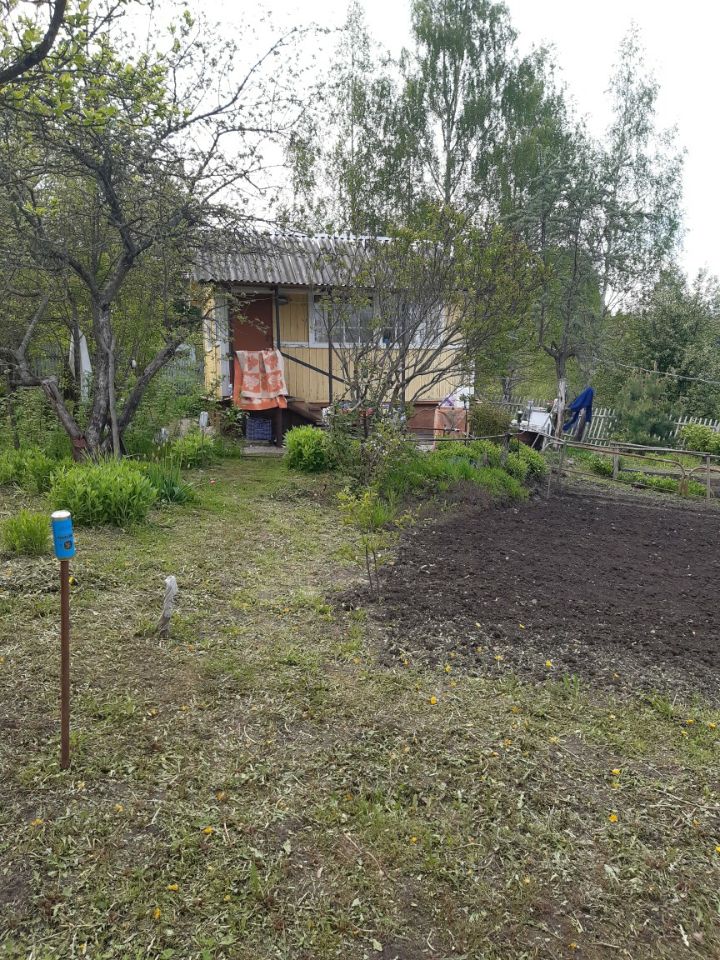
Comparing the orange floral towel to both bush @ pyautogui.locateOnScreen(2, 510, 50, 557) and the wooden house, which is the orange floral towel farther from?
bush @ pyautogui.locateOnScreen(2, 510, 50, 557)

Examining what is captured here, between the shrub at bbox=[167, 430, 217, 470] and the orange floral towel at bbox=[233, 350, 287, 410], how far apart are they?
1946mm

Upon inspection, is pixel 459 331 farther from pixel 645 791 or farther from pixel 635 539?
pixel 645 791

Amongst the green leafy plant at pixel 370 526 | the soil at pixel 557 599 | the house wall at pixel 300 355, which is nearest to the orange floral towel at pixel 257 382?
the house wall at pixel 300 355

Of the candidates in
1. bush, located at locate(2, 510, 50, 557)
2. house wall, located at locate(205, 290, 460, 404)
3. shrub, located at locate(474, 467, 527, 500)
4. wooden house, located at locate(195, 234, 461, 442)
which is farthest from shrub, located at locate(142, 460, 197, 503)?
house wall, located at locate(205, 290, 460, 404)

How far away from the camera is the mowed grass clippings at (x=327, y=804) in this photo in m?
2.16

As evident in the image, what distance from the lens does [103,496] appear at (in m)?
6.10

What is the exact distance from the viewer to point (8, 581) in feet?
15.3

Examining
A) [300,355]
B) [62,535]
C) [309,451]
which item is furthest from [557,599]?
[300,355]

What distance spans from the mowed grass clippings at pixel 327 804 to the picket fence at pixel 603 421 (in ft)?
41.1

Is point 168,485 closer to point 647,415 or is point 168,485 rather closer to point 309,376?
point 309,376

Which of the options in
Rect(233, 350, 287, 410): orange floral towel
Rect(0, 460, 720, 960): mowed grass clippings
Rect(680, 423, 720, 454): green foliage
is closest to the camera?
Rect(0, 460, 720, 960): mowed grass clippings

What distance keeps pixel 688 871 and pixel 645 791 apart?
430 millimetres

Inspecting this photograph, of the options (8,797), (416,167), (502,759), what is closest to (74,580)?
(8,797)

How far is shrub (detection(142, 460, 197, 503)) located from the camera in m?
7.00
